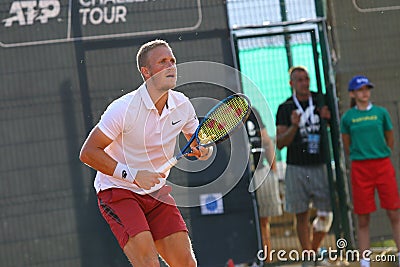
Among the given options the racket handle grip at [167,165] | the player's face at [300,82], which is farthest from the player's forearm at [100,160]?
the player's face at [300,82]

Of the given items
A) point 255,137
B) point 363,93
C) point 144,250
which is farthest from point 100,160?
point 363,93

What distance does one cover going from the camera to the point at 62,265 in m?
7.28

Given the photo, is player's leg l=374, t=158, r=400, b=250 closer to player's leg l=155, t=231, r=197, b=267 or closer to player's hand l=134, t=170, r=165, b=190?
player's leg l=155, t=231, r=197, b=267

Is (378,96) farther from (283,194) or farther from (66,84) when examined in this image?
(66,84)

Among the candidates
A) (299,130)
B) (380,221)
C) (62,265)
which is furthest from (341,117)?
(62,265)

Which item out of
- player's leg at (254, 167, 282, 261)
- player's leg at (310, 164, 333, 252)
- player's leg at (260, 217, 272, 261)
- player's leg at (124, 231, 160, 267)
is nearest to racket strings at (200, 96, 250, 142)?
player's leg at (124, 231, 160, 267)

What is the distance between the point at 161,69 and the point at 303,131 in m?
2.71

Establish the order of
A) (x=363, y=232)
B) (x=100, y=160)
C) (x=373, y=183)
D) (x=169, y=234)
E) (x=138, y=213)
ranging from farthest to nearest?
(x=363, y=232), (x=373, y=183), (x=169, y=234), (x=138, y=213), (x=100, y=160)

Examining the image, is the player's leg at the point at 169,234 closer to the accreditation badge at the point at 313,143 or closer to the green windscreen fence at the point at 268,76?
the green windscreen fence at the point at 268,76

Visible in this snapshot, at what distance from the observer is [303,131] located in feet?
25.1

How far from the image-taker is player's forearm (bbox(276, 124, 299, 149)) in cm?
759

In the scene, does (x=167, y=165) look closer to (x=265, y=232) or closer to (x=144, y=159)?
(x=144, y=159)

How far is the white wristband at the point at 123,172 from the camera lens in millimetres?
4961

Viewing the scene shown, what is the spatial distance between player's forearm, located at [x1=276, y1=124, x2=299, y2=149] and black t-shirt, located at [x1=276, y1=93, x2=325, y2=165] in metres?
0.03
